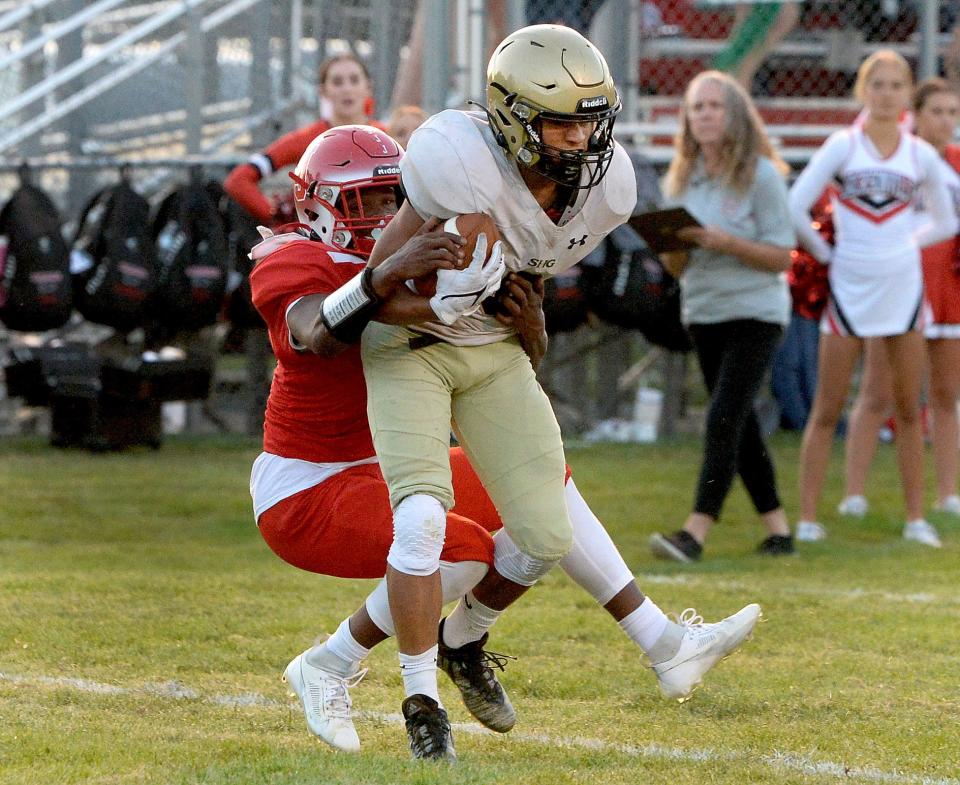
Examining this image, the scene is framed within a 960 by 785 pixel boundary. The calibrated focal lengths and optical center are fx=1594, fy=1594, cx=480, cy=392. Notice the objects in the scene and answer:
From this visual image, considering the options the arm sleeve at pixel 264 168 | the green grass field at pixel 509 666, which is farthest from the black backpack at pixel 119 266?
the green grass field at pixel 509 666

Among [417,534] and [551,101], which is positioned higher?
[551,101]

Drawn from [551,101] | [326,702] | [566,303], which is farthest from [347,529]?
[566,303]

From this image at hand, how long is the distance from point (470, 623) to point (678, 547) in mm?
2660

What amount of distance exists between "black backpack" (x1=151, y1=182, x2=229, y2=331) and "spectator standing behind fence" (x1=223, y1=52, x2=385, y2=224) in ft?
2.78

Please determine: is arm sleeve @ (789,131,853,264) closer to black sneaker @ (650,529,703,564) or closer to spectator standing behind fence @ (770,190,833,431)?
black sneaker @ (650,529,703,564)

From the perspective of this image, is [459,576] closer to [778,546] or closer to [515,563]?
[515,563]

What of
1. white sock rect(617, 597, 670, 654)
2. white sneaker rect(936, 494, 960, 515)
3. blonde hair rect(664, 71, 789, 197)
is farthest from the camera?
white sneaker rect(936, 494, 960, 515)

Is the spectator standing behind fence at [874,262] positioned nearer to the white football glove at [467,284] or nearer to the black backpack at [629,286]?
the black backpack at [629,286]

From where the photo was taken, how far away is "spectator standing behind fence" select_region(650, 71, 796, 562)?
21.9ft

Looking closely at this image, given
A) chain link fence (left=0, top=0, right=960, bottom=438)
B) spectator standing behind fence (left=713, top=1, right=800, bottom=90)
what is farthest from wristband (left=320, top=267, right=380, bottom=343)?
spectator standing behind fence (left=713, top=1, right=800, bottom=90)

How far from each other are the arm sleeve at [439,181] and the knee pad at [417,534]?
655mm

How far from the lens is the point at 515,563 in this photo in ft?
13.0

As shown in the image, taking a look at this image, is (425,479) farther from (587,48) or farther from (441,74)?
(441,74)

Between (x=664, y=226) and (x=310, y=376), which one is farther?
(x=664, y=226)
